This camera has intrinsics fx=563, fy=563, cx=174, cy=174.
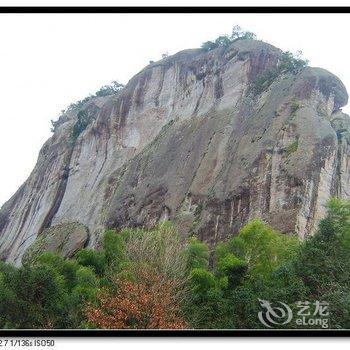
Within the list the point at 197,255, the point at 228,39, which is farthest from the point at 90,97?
the point at 197,255

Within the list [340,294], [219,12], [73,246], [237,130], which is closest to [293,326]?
[340,294]

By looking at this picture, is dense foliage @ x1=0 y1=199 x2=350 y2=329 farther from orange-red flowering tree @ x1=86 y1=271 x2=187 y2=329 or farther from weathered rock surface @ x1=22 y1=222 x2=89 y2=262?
weathered rock surface @ x1=22 y1=222 x2=89 y2=262

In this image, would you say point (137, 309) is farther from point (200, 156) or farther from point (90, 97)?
point (90, 97)

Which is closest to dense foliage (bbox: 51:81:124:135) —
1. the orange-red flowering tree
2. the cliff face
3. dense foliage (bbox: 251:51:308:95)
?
the cliff face

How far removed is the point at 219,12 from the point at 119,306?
8339 millimetres

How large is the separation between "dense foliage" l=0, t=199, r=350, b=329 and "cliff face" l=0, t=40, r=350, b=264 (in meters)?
5.40

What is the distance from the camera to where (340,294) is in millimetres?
15875

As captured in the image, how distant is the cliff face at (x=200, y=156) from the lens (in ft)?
95.1

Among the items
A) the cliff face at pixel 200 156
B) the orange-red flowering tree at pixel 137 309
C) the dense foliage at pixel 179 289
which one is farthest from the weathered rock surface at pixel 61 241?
the orange-red flowering tree at pixel 137 309

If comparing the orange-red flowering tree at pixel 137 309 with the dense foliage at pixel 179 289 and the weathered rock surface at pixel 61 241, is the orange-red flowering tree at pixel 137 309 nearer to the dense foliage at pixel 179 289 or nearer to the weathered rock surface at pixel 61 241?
the dense foliage at pixel 179 289

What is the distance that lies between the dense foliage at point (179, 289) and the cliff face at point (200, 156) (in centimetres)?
540

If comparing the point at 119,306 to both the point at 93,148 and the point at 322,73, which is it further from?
the point at 93,148

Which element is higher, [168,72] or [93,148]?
[168,72]

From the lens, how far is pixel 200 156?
35.4 metres
